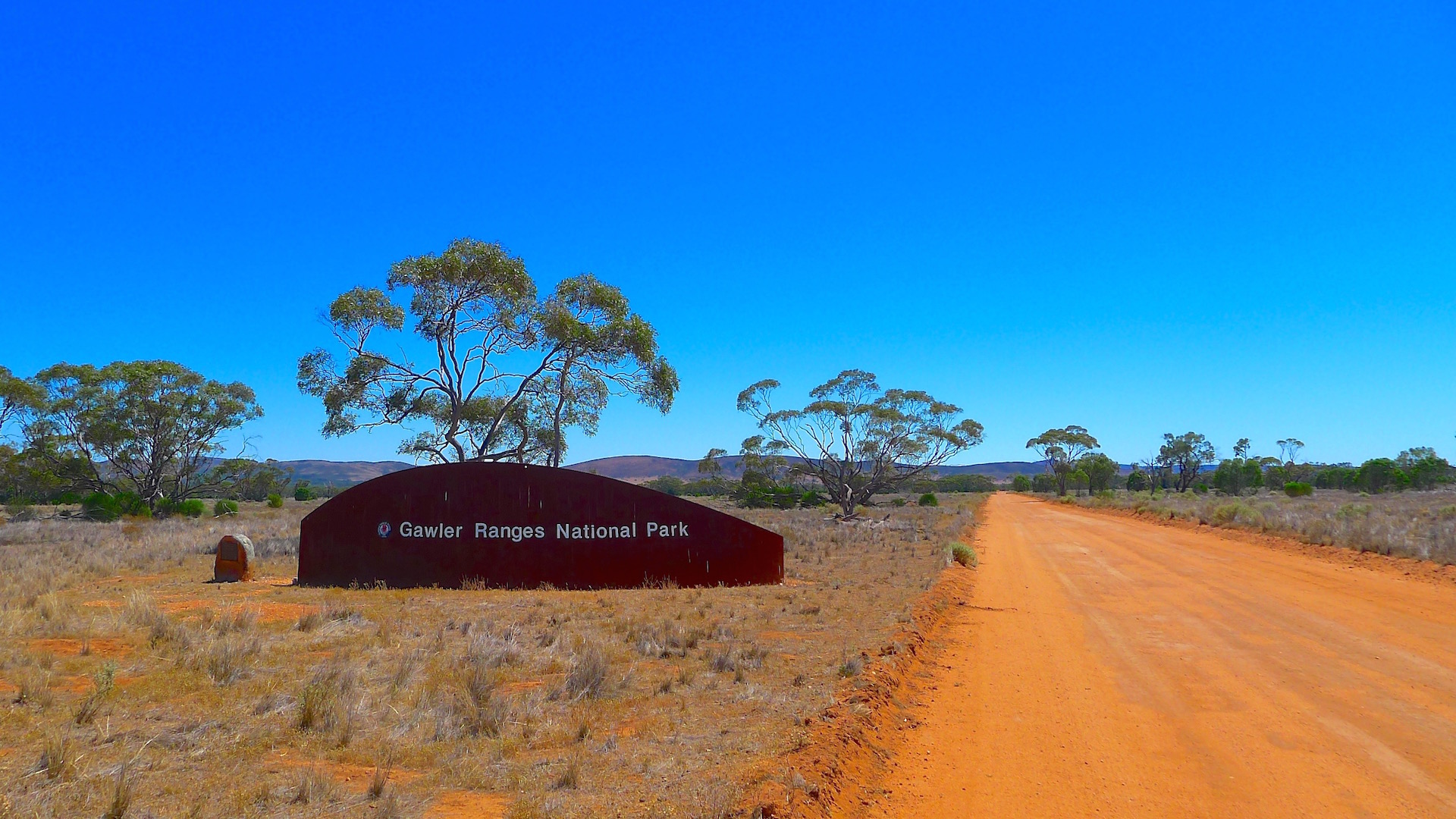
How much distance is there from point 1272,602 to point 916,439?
3909 centimetres

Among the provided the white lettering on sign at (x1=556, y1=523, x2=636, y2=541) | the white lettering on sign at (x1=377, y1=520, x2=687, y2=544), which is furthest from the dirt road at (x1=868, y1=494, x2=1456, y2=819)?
the white lettering on sign at (x1=377, y1=520, x2=687, y2=544)

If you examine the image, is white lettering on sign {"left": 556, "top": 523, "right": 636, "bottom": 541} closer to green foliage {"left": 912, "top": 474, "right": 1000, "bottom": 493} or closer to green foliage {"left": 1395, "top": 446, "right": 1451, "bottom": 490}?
green foliage {"left": 1395, "top": 446, "right": 1451, "bottom": 490}

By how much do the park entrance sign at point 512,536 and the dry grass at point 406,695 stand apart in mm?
1462

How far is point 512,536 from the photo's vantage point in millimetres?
17641

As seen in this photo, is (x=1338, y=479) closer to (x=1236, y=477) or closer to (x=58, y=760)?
(x=1236, y=477)

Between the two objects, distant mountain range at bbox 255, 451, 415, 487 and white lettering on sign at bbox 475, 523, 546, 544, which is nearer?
white lettering on sign at bbox 475, 523, 546, 544

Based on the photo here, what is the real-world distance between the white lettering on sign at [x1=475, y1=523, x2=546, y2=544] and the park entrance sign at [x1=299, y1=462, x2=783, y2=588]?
17 mm

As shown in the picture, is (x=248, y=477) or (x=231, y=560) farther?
(x=248, y=477)

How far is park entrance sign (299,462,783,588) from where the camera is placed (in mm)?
17562

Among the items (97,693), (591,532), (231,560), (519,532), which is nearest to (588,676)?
(97,693)

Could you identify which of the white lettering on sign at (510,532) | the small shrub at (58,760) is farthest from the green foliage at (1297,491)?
the small shrub at (58,760)

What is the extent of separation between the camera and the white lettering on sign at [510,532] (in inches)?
695

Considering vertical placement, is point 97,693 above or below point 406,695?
above

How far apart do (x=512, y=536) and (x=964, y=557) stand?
38.4ft
